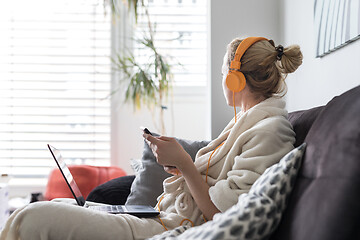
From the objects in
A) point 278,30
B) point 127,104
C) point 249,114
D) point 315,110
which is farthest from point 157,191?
point 127,104

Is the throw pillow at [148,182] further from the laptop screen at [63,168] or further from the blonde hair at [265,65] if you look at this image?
the blonde hair at [265,65]

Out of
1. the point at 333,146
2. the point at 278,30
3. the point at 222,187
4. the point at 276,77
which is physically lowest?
the point at 222,187

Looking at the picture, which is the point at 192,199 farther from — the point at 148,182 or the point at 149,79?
the point at 149,79

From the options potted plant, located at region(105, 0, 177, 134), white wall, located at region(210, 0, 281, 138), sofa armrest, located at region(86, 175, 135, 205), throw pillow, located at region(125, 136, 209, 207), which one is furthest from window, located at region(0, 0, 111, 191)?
throw pillow, located at region(125, 136, 209, 207)

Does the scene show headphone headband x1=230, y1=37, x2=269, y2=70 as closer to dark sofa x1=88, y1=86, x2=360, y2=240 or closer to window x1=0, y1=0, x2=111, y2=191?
dark sofa x1=88, y1=86, x2=360, y2=240

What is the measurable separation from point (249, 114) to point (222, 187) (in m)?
0.31

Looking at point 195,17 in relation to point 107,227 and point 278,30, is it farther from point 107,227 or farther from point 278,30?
point 107,227

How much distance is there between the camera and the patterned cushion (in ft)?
2.94

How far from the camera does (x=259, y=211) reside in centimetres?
94

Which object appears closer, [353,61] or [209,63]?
[353,61]

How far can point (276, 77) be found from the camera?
171 cm

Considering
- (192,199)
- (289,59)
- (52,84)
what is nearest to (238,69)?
(289,59)

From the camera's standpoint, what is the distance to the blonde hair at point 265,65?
5.48 ft

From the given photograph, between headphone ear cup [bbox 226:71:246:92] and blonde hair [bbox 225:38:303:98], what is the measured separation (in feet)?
0.10
